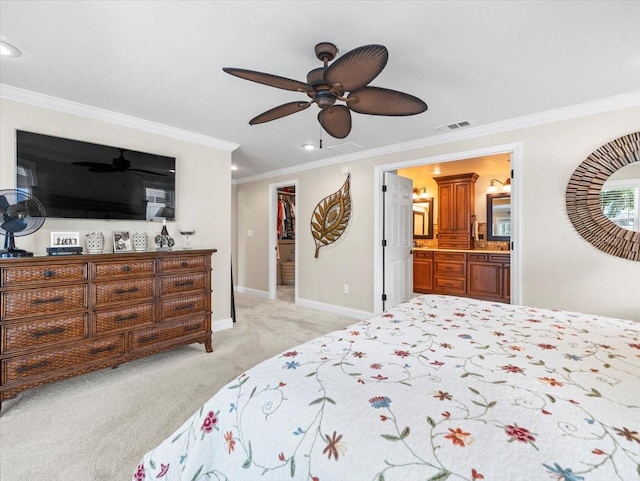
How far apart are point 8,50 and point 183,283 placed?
2002 millimetres

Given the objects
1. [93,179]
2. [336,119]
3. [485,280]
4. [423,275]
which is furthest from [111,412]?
[485,280]

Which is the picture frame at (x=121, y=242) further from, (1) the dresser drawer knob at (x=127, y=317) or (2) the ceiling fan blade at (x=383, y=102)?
(2) the ceiling fan blade at (x=383, y=102)

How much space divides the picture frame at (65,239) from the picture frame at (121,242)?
1.00 feet

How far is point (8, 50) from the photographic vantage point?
195 centimetres

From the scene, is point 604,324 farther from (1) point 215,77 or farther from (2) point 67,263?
(2) point 67,263

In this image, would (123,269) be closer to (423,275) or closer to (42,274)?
(42,274)

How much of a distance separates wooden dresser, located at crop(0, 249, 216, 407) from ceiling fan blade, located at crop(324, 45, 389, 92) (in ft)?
7.07

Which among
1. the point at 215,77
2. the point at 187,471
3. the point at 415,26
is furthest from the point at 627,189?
the point at 187,471

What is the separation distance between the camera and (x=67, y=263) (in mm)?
2314

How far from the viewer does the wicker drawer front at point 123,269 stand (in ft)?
8.11

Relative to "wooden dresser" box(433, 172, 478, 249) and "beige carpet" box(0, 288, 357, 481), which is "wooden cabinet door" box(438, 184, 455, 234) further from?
"beige carpet" box(0, 288, 357, 481)

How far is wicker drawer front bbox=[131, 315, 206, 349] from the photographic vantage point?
2701 mm

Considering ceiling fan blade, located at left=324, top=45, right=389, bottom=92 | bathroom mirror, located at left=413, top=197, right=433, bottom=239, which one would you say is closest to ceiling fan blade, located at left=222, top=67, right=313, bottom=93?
ceiling fan blade, located at left=324, top=45, right=389, bottom=92

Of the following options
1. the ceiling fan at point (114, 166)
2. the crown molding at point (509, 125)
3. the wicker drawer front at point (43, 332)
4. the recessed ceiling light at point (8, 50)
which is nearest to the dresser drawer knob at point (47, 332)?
the wicker drawer front at point (43, 332)
